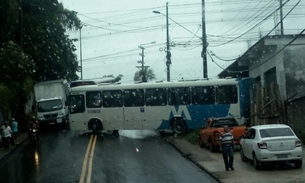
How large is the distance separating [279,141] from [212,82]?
54.1 feet

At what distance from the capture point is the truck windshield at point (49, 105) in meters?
Answer: 42.6

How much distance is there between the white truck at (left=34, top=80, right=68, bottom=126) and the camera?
42.5 meters

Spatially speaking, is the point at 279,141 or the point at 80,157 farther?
the point at 80,157

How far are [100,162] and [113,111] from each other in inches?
512

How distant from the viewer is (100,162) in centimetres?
2314

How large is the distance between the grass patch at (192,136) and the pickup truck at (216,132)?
2.99m

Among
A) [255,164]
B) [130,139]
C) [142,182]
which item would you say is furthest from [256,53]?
[142,182]

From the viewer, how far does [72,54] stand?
55344 millimetres

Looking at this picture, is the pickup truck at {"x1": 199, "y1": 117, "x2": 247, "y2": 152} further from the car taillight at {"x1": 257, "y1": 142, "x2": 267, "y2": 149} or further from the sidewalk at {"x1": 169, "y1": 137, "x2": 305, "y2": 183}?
the car taillight at {"x1": 257, "y1": 142, "x2": 267, "y2": 149}

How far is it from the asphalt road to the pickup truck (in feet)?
5.27

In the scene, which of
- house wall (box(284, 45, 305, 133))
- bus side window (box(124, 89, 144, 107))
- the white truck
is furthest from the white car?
the white truck

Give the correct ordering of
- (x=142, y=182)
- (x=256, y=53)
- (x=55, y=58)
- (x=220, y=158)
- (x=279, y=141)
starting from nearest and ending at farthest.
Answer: (x=142, y=182)
(x=279, y=141)
(x=220, y=158)
(x=256, y=53)
(x=55, y=58)

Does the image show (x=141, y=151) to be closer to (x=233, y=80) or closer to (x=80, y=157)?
(x=80, y=157)

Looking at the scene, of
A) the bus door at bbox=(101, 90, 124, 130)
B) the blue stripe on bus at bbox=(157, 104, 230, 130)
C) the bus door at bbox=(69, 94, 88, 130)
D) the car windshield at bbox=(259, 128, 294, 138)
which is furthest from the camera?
the bus door at bbox=(69, 94, 88, 130)
